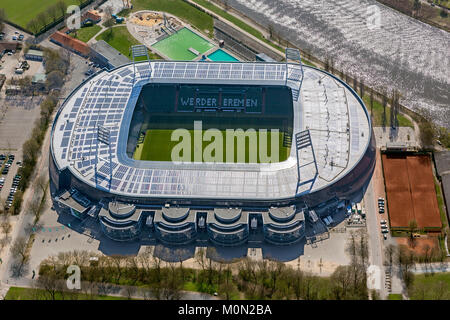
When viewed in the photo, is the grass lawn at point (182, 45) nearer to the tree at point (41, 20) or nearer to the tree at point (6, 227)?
the tree at point (41, 20)

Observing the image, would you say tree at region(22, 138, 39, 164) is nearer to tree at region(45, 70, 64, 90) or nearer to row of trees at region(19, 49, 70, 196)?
row of trees at region(19, 49, 70, 196)

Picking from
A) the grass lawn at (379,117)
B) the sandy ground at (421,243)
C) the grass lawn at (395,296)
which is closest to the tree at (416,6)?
the grass lawn at (379,117)

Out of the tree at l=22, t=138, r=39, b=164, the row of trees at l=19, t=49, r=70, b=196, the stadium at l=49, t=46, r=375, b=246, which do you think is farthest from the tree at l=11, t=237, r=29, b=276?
the tree at l=22, t=138, r=39, b=164

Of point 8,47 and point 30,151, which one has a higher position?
point 8,47

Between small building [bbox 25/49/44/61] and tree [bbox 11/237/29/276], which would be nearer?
tree [bbox 11/237/29/276]

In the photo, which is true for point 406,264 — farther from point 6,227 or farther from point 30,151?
point 30,151

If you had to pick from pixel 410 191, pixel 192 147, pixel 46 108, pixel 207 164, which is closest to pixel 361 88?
pixel 410 191
